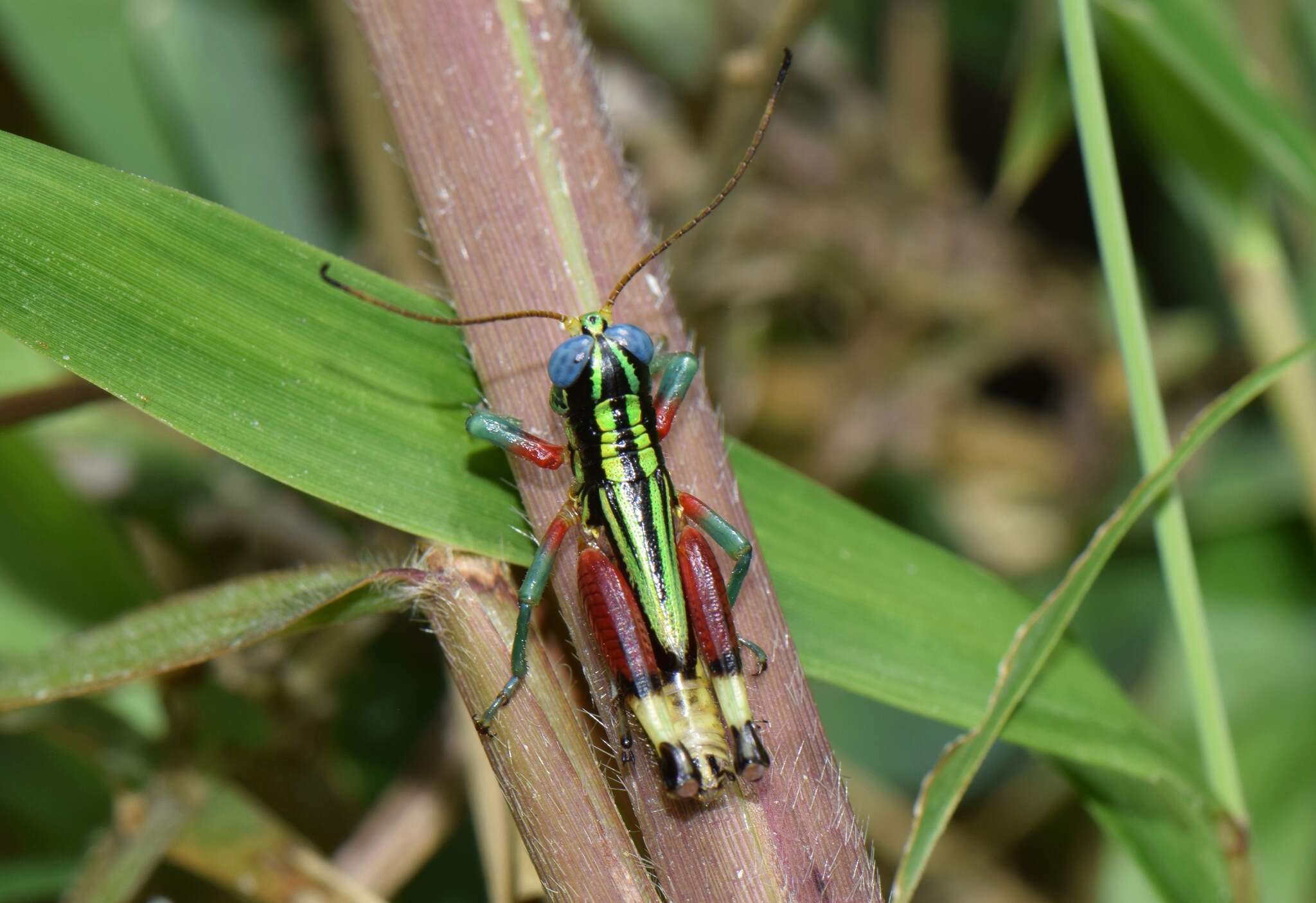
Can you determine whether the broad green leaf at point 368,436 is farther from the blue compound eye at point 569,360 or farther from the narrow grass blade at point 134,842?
the narrow grass blade at point 134,842

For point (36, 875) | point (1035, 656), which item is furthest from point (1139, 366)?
point (36, 875)

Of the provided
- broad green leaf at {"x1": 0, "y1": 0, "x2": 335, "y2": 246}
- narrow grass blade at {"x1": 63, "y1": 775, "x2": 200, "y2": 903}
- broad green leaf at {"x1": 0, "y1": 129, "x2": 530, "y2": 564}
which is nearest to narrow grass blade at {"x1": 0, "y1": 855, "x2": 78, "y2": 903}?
narrow grass blade at {"x1": 63, "y1": 775, "x2": 200, "y2": 903}

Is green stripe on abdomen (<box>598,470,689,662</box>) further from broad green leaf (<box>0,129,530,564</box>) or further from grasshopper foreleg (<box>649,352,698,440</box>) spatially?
broad green leaf (<box>0,129,530,564</box>)

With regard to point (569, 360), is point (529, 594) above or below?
below

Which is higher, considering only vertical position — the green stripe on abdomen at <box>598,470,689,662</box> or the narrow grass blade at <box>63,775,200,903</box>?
the green stripe on abdomen at <box>598,470,689,662</box>

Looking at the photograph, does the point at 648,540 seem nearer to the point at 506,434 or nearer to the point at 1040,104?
the point at 506,434

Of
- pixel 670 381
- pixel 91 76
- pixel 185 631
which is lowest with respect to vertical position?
pixel 185 631
